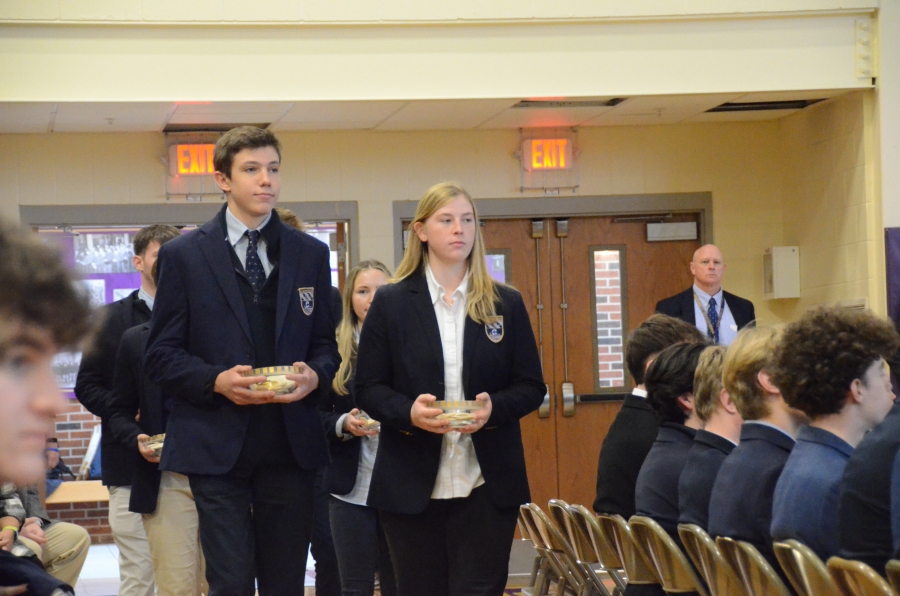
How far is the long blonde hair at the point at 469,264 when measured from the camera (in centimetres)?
321

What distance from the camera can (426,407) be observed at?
299 cm

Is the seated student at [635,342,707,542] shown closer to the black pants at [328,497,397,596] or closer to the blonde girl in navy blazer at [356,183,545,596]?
the blonde girl in navy blazer at [356,183,545,596]

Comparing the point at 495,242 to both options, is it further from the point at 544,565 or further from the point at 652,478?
the point at 652,478

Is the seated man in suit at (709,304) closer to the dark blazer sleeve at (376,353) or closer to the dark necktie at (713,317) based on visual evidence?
the dark necktie at (713,317)

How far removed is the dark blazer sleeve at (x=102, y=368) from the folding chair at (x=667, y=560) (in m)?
2.39

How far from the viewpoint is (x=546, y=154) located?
7.58 metres

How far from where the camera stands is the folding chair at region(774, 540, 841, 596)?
Result: 8.13 feet

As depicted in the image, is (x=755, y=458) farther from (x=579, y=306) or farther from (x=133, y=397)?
(x=579, y=306)

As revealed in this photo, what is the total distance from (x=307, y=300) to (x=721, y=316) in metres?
4.55

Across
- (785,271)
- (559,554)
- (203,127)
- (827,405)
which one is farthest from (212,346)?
(785,271)

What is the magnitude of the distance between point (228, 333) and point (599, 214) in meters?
4.99

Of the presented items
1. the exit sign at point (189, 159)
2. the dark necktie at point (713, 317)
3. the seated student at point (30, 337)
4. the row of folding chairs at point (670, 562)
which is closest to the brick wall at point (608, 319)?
the dark necktie at point (713, 317)

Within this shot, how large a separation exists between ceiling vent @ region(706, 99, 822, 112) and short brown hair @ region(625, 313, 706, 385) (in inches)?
142

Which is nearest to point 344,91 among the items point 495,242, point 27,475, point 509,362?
point 495,242
